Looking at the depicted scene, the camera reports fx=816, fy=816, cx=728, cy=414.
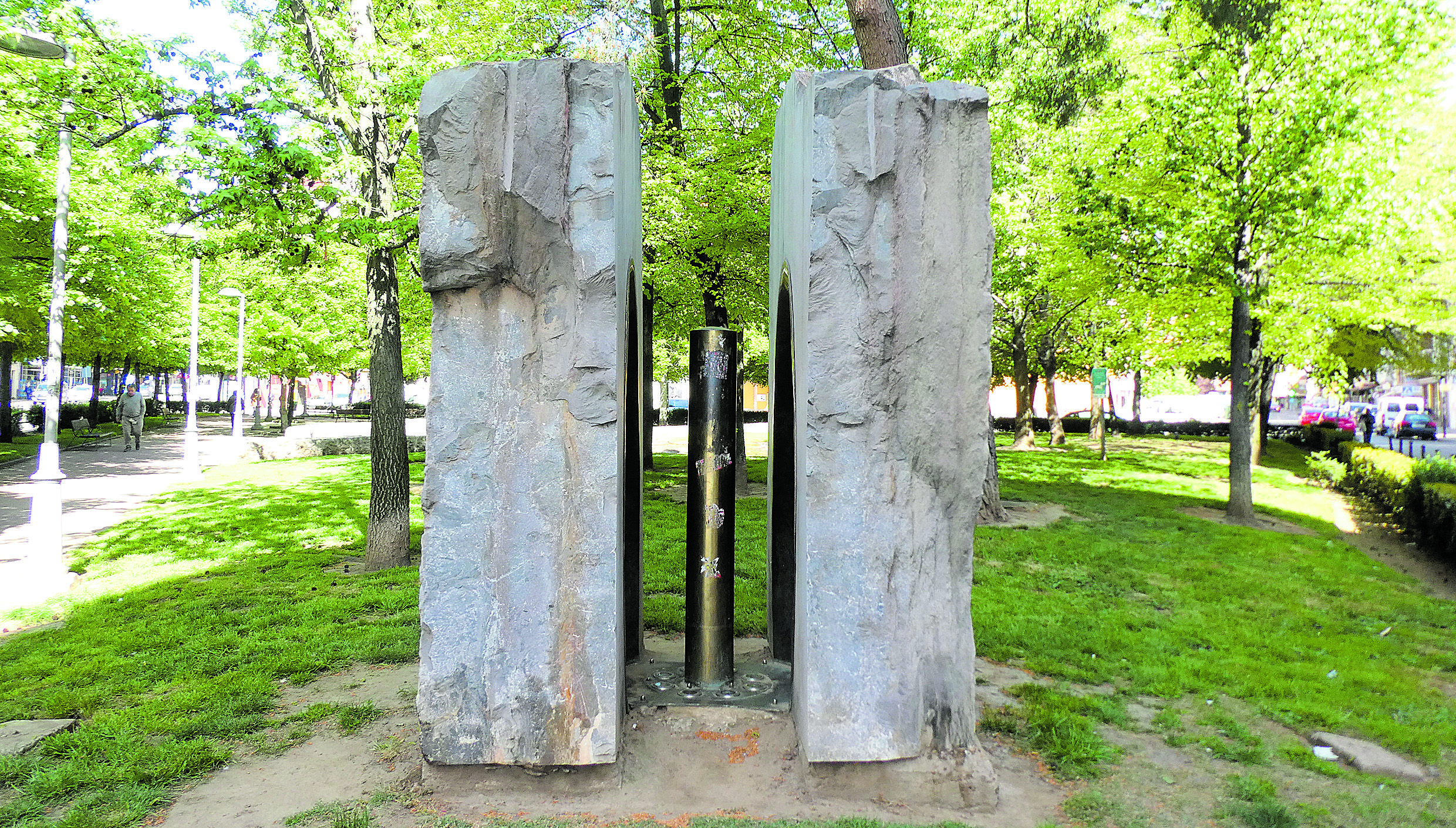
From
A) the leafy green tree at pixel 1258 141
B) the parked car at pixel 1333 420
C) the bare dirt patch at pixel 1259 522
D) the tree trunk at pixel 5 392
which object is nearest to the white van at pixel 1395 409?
the parked car at pixel 1333 420

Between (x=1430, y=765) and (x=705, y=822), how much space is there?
14.0ft

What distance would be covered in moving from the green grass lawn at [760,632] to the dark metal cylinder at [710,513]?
1.76 meters

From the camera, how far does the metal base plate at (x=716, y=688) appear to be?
16.4 feet

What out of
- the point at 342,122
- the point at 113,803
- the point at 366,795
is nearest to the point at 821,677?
the point at 366,795

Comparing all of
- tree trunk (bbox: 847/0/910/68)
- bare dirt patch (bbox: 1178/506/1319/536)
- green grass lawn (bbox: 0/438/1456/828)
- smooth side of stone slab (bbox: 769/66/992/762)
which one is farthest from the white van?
smooth side of stone slab (bbox: 769/66/992/762)

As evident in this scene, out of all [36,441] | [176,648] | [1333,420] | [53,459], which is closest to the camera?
[176,648]

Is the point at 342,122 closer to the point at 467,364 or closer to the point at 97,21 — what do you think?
the point at 97,21

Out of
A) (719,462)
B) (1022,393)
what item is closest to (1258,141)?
(719,462)

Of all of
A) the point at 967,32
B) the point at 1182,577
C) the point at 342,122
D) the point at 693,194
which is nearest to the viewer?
the point at 342,122

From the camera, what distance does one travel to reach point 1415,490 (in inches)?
458

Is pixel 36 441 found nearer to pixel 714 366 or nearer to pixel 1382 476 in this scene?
pixel 714 366

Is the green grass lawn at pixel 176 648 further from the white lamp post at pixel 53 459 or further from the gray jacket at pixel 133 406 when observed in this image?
the gray jacket at pixel 133 406

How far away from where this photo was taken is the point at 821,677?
4.20 metres

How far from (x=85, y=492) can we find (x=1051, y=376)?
82.8 feet
